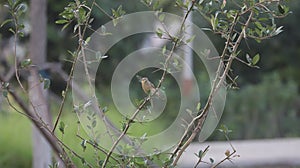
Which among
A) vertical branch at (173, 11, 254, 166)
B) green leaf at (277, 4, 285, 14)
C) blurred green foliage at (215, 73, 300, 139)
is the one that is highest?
green leaf at (277, 4, 285, 14)

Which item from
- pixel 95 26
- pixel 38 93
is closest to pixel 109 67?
pixel 95 26

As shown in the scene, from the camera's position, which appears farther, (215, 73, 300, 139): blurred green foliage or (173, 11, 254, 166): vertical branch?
(215, 73, 300, 139): blurred green foliage

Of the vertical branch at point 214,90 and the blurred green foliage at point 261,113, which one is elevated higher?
the vertical branch at point 214,90

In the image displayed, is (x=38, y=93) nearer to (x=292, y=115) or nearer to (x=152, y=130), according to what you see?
(x=152, y=130)

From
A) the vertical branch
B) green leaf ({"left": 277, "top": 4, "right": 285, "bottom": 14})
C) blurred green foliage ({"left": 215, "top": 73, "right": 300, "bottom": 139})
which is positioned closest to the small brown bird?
the vertical branch

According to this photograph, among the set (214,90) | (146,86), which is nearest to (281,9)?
(214,90)

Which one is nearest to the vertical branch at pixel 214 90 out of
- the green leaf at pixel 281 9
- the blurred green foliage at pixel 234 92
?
the green leaf at pixel 281 9

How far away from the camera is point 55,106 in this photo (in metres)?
5.57

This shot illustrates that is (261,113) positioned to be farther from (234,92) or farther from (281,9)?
(281,9)

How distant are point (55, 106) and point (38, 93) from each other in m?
2.99

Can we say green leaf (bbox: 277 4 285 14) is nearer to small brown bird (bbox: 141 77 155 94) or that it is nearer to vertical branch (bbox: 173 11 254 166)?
vertical branch (bbox: 173 11 254 166)

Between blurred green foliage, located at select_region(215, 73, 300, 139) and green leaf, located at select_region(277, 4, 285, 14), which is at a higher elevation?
green leaf, located at select_region(277, 4, 285, 14)

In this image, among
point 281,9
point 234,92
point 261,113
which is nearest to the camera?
point 281,9

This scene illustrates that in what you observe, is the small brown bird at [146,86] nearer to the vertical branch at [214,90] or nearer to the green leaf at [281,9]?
the vertical branch at [214,90]
